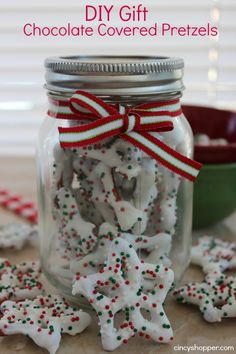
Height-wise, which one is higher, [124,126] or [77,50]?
[77,50]

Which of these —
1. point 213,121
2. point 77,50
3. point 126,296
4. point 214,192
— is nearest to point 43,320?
point 126,296

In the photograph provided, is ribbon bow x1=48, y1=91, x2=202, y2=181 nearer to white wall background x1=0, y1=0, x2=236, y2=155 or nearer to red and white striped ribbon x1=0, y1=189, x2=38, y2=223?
red and white striped ribbon x1=0, y1=189, x2=38, y2=223

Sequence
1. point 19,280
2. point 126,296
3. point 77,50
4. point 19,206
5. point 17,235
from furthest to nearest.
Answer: point 77,50 < point 19,206 < point 17,235 < point 19,280 < point 126,296

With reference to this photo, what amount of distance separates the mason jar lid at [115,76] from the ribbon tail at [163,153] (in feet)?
0.17

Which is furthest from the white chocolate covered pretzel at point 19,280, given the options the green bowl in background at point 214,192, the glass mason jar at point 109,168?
the green bowl in background at point 214,192

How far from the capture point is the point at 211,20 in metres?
1.61

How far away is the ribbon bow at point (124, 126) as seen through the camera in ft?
1.94

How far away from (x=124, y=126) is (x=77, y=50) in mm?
1165

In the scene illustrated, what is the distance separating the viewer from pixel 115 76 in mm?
591

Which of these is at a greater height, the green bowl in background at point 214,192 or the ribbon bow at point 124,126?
the ribbon bow at point 124,126

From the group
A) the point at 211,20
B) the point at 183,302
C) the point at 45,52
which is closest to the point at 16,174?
the point at 45,52

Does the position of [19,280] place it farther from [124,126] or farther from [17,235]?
[124,126]

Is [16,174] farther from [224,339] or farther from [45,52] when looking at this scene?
[224,339]

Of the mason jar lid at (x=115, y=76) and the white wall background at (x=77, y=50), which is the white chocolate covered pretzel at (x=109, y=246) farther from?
the white wall background at (x=77, y=50)
